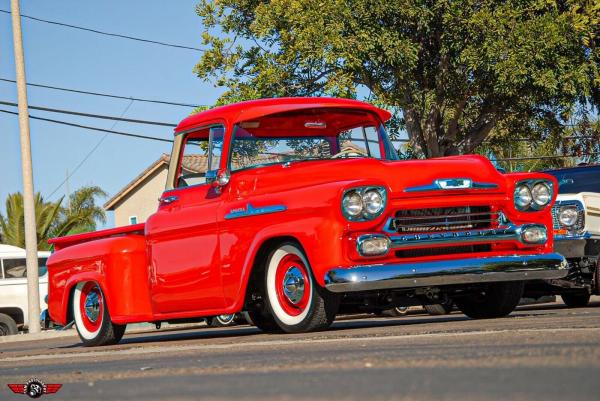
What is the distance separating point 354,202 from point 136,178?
166 ft

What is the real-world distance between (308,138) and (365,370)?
207 inches

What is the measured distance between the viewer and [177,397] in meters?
4.69

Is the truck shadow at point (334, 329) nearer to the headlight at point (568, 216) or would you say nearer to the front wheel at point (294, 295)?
the front wheel at point (294, 295)

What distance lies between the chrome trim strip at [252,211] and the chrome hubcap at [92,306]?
2.22 metres

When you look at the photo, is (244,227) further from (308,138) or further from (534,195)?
(534,195)

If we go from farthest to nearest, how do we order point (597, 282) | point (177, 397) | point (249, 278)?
point (597, 282) → point (249, 278) → point (177, 397)

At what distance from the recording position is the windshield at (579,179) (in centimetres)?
1522

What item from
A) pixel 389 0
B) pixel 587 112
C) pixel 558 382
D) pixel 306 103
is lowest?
pixel 558 382

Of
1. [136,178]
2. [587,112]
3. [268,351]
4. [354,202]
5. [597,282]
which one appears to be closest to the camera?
[268,351]

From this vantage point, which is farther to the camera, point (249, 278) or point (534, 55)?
point (534, 55)

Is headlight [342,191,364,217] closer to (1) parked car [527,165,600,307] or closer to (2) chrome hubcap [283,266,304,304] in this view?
(2) chrome hubcap [283,266,304,304]

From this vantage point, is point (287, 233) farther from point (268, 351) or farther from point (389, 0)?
point (389, 0)

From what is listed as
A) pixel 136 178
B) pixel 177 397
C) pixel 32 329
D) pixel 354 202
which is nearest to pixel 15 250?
pixel 32 329

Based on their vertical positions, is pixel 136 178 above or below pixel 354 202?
above
